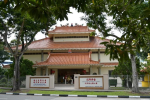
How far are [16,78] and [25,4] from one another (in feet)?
42.6

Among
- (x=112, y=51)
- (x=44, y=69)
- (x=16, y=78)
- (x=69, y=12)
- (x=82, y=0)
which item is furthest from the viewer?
(x=44, y=69)

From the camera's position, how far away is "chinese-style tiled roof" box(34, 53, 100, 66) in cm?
2081

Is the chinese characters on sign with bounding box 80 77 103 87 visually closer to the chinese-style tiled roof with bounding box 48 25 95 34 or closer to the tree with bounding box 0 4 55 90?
the tree with bounding box 0 4 55 90

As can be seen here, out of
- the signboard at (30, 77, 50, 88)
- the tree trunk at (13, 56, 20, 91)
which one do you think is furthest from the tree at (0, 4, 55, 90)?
the signboard at (30, 77, 50, 88)

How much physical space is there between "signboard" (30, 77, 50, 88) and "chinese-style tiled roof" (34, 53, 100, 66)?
3.84m

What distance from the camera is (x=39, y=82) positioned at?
17031 mm

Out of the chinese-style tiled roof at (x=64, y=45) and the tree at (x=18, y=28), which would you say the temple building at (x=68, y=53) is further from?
the tree at (x=18, y=28)

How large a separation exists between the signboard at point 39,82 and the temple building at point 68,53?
4083 millimetres

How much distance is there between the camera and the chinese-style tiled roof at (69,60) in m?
20.8

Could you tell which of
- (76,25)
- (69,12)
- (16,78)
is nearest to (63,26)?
(76,25)

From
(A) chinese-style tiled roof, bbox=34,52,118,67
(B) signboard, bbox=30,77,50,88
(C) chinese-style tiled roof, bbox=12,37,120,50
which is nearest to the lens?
(B) signboard, bbox=30,77,50,88

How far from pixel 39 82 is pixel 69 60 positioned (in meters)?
5.56

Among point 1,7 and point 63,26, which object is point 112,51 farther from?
point 63,26

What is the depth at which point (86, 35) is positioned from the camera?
25.4 meters
